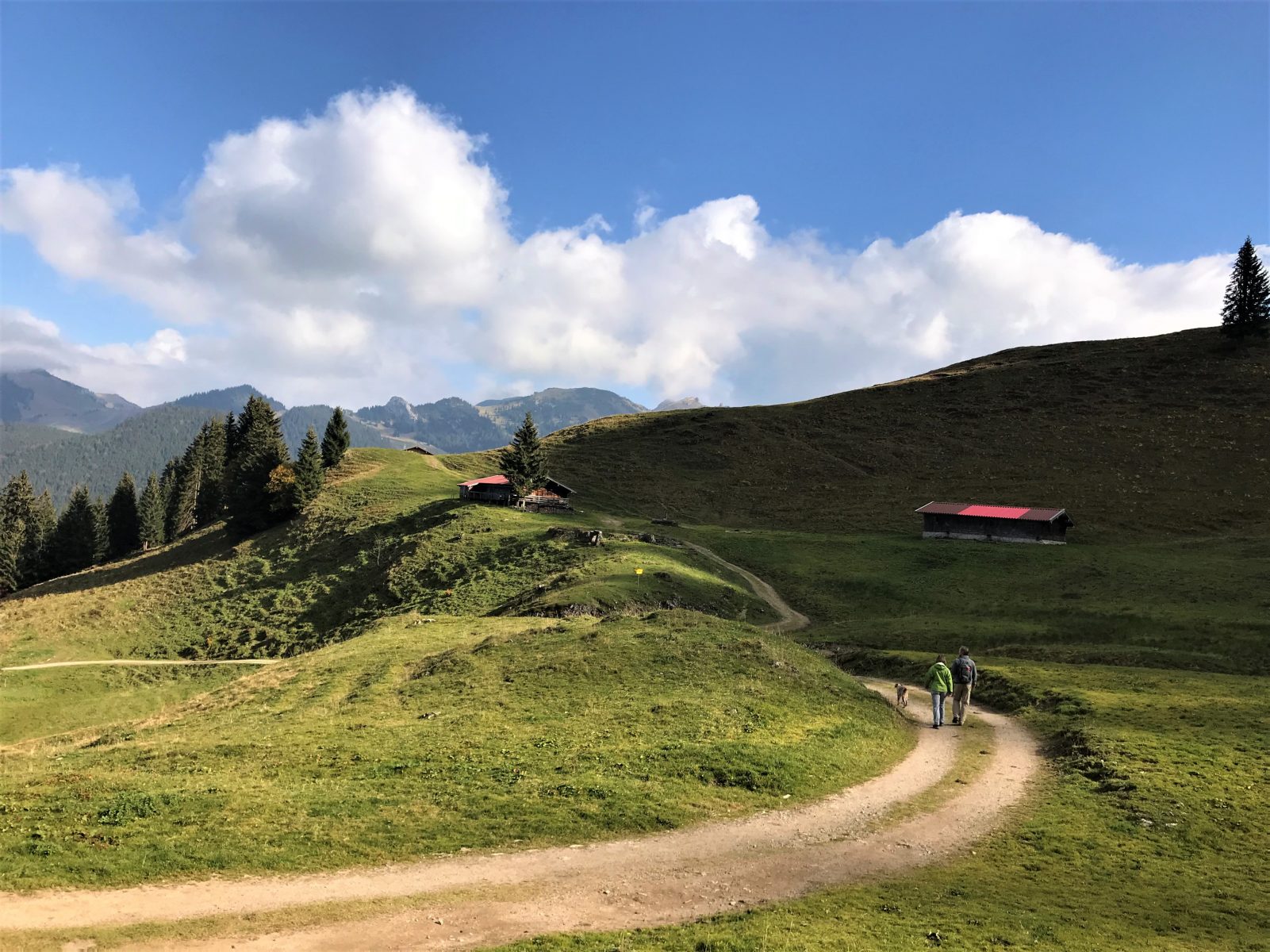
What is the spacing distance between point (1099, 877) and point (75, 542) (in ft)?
520

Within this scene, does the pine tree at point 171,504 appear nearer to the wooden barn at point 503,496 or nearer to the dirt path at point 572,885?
the wooden barn at point 503,496

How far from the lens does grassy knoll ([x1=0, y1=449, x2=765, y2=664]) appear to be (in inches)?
2196

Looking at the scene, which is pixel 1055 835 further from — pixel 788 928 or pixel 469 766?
pixel 469 766

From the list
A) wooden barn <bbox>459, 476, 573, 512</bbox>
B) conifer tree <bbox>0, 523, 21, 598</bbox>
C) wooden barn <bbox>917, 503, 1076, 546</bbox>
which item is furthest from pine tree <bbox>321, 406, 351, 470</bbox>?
wooden barn <bbox>917, 503, 1076, 546</bbox>

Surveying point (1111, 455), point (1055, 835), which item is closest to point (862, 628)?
point (1055, 835)

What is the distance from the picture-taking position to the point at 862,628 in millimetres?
51188

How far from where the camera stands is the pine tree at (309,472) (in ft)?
305

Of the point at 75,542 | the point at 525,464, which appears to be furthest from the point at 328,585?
the point at 75,542

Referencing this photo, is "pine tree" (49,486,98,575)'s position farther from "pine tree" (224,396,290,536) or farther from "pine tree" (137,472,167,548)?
"pine tree" (224,396,290,536)

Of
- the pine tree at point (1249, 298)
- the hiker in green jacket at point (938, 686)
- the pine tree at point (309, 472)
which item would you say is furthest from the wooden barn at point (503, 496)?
the pine tree at point (1249, 298)

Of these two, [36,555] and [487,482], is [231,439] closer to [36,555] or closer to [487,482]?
[36,555]

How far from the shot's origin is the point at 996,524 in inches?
3130

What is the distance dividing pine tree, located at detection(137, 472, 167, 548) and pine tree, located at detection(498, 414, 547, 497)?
87845 mm

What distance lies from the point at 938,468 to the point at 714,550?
59685 mm
